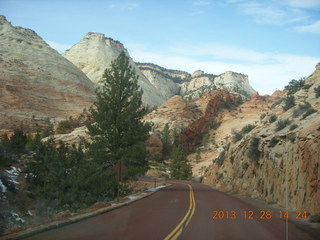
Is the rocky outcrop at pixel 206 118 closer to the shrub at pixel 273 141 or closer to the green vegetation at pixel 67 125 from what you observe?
the green vegetation at pixel 67 125

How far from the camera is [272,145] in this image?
2222 centimetres

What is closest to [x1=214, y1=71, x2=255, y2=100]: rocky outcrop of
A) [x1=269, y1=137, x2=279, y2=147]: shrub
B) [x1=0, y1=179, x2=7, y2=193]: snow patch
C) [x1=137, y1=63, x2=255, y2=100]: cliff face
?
[x1=137, y1=63, x2=255, y2=100]: cliff face

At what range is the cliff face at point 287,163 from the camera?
47.5 feet

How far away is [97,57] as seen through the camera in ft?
424

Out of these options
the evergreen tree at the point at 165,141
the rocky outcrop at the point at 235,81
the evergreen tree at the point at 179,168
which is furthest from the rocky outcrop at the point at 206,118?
the rocky outcrop at the point at 235,81

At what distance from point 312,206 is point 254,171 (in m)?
12.1

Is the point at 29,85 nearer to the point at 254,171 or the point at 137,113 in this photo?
the point at 137,113

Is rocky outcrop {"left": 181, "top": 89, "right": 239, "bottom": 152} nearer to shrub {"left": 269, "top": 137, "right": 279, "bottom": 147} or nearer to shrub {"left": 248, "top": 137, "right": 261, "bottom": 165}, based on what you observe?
shrub {"left": 248, "top": 137, "right": 261, "bottom": 165}

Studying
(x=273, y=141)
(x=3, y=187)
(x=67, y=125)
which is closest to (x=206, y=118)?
(x=67, y=125)

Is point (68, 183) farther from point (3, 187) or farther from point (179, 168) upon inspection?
A: point (179, 168)

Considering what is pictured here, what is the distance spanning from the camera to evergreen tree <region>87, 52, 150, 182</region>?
84.5 ft

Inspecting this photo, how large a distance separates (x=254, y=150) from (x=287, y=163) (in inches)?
300

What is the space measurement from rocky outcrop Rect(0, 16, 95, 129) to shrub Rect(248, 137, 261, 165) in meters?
51.5

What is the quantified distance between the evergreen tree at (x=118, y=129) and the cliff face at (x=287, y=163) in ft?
29.7
